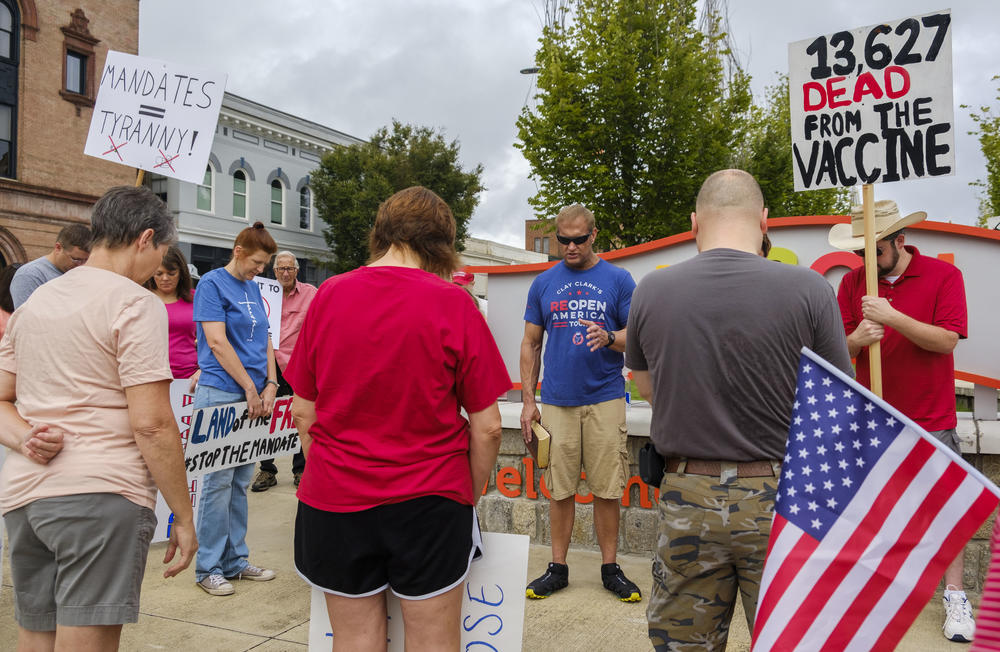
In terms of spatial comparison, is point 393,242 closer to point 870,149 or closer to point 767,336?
point 767,336

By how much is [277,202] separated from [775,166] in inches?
757

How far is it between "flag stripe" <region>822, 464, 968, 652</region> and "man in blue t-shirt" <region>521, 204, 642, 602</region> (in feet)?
8.23

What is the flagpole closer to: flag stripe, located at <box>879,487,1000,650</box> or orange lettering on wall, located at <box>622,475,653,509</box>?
flag stripe, located at <box>879,487,1000,650</box>

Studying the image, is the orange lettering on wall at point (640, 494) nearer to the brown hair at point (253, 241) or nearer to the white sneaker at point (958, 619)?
the white sneaker at point (958, 619)

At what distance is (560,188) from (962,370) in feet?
42.8

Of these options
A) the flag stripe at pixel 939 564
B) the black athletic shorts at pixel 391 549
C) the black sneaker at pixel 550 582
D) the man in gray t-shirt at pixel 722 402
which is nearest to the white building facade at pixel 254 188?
the black sneaker at pixel 550 582

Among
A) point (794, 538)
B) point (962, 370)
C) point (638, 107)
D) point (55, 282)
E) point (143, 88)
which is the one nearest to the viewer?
point (794, 538)

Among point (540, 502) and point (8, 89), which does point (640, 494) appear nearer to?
point (540, 502)

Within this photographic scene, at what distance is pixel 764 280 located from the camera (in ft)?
7.12

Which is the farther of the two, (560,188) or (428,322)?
(560,188)

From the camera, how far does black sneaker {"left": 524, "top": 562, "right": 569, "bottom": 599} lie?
430 cm

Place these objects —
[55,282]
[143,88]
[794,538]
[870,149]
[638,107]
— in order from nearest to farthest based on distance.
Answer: [794,538], [55,282], [870,149], [143,88], [638,107]

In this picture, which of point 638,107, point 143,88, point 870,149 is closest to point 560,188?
point 638,107

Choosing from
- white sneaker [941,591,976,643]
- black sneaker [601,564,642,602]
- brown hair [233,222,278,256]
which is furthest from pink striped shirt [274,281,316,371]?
white sneaker [941,591,976,643]
